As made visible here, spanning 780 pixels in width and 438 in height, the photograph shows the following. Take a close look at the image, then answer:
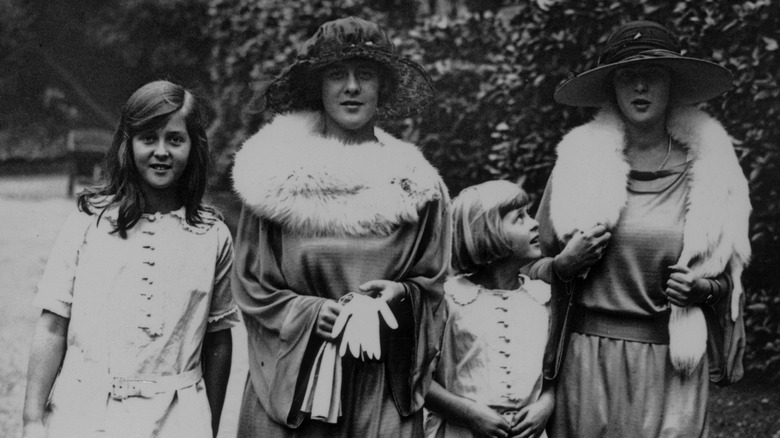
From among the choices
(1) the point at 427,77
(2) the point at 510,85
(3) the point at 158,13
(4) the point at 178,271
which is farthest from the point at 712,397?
(3) the point at 158,13

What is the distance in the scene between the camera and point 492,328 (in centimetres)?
342

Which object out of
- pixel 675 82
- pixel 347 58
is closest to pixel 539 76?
pixel 675 82

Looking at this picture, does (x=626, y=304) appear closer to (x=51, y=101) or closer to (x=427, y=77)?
(x=427, y=77)

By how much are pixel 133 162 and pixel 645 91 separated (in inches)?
72.3

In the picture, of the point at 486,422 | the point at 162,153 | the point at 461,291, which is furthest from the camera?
the point at 461,291

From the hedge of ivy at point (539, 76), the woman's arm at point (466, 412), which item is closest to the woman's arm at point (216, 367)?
the woman's arm at point (466, 412)

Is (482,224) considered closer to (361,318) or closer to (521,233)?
(521,233)

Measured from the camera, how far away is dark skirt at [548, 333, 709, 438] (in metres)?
3.27

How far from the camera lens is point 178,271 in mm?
3059

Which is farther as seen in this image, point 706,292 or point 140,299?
point 706,292

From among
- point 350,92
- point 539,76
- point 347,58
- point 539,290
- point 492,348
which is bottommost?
point 492,348

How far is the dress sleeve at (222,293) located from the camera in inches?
125

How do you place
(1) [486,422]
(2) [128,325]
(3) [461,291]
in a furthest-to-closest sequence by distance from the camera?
(3) [461,291] < (1) [486,422] < (2) [128,325]

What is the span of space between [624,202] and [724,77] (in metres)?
0.64
